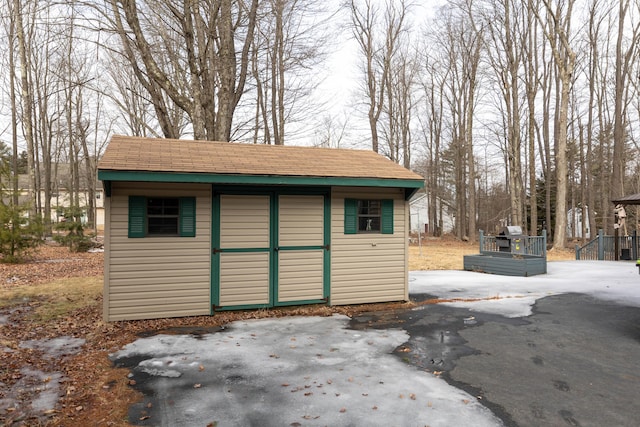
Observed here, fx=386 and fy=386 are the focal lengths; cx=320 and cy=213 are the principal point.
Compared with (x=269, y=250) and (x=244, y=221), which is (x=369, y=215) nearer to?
(x=269, y=250)

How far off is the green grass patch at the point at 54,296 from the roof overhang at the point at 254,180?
2.88 meters

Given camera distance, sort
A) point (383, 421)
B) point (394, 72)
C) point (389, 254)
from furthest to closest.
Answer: point (394, 72) → point (389, 254) → point (383, 421)

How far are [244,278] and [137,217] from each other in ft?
6.93

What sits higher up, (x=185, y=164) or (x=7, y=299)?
(x=185, y=164)

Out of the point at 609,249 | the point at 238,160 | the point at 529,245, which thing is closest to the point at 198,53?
the point at 238,160

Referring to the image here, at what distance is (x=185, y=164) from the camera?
21.9ft

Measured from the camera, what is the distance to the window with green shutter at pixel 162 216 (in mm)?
6449

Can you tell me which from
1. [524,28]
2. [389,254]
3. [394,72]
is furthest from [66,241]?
[524,28]

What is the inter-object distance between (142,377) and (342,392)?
7.24ft

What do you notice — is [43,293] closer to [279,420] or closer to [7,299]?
[7,299]

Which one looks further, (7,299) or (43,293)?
(43,293)

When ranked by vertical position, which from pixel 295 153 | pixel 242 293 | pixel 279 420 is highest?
pixel 295 153

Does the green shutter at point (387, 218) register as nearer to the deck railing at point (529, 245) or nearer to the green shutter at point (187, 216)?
the green shutter at point (187, 216)

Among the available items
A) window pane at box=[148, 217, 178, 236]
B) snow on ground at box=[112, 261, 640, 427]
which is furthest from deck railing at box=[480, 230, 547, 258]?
window pane at box=[148, 217, 178, 236]
